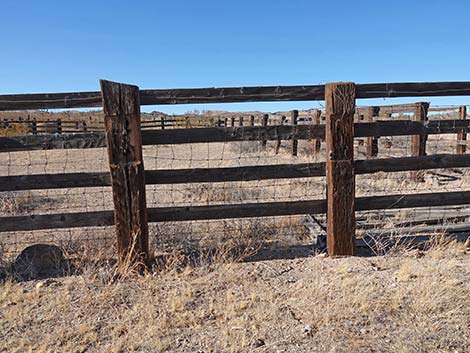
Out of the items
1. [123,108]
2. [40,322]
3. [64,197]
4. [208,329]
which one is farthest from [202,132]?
[64,197]

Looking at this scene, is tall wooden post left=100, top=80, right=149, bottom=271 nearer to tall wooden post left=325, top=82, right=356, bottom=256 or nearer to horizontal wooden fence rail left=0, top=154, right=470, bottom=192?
horizontal wooden fence rail left=0, top=154, right=470, bottom=192

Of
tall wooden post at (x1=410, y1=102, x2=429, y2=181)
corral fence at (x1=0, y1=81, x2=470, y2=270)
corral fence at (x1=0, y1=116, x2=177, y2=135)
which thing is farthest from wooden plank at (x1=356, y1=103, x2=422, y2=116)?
corral fence at (x1=0, y1=81, x2=470, y2=270)

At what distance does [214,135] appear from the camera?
426 cm

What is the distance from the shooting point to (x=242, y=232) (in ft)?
17.2

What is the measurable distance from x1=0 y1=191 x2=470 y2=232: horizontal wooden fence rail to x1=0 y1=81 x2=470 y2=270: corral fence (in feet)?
0.04

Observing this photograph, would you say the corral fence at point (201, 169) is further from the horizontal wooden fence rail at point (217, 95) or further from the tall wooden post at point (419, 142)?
the tall wooden post at point (419, 142)

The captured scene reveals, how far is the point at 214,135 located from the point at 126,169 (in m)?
1.00

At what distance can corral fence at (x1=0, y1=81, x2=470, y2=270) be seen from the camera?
13.1 feet

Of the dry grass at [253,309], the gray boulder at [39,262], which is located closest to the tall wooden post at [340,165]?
the dry grass at [253,309]

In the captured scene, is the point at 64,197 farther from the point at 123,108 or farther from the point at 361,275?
the point at 361,275

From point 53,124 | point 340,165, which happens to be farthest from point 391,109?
point 53,124

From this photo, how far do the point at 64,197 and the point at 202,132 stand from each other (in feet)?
17.7

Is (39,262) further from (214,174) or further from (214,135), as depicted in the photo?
(214,135)

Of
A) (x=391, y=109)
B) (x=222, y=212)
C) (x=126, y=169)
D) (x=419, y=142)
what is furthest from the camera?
(x=391, y=109)
